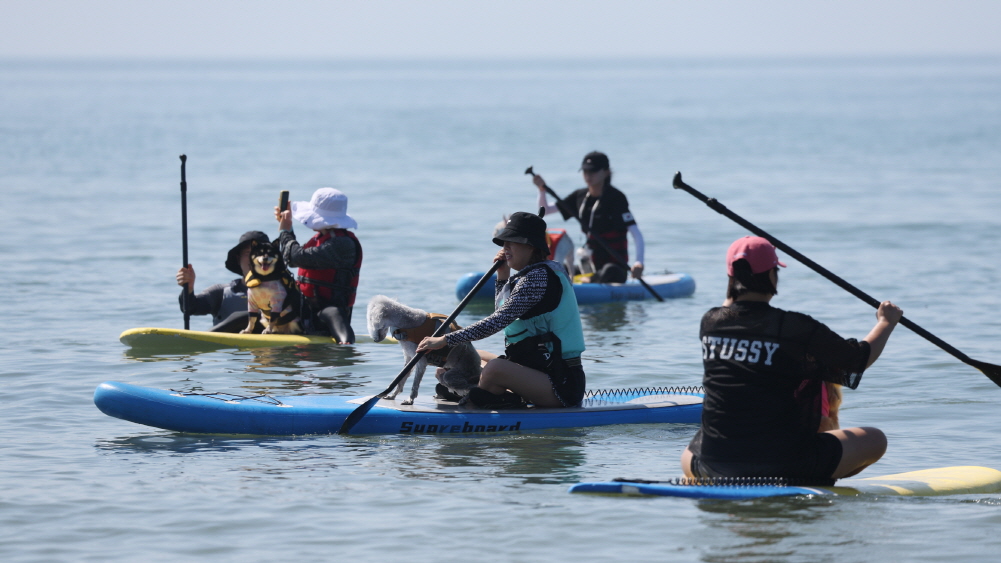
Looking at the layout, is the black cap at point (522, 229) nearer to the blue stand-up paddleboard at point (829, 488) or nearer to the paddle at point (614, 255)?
the blue stand-up paddleboard at point (829, 488)

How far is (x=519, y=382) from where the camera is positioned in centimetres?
728

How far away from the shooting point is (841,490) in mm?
5715

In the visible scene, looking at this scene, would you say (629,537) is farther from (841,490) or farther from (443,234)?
(443,234)

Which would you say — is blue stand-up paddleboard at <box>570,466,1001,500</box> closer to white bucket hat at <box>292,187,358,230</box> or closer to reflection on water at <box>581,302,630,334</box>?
white bucket hat at <box>292,187,358,230</box>

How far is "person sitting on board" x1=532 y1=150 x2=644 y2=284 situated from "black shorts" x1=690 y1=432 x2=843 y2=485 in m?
7.50

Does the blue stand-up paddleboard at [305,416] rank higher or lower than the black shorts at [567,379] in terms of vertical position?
lower

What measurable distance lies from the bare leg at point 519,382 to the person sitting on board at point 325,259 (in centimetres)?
281

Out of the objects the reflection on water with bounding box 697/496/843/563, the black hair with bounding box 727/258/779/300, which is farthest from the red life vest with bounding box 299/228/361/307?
the black hair with bounding box 727/258/779/300

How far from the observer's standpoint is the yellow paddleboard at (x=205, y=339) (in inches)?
402

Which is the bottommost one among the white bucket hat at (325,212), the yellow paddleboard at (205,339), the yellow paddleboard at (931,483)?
the yellow paddleboard at (931,483)

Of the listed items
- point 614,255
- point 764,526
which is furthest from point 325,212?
point 764,526

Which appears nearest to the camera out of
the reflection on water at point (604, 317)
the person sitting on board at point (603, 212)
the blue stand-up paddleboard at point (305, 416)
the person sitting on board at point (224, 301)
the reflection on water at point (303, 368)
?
the blue stand-up paddleboard at point (305, 416)

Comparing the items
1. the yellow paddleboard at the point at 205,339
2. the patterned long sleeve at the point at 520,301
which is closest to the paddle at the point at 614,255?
the yellow paddleboard at the point at 205,339

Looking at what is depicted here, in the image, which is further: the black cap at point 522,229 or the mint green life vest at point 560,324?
the mint green life vest at point 560,324
